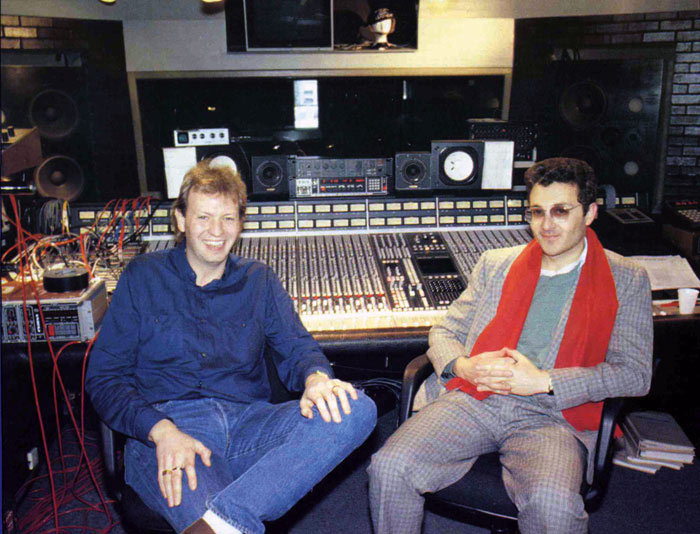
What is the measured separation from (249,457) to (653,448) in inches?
75.2

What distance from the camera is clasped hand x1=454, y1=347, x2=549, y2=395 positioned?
176 cm

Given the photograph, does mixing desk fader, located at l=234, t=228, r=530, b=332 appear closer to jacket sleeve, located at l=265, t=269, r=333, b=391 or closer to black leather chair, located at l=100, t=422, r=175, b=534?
jacket sleeve, located at l=265, t=269, r=333, b=391

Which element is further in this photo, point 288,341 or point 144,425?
point 288,341

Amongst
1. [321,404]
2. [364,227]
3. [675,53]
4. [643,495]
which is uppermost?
[675,53]

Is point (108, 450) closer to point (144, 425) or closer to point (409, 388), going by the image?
point (144, 425)

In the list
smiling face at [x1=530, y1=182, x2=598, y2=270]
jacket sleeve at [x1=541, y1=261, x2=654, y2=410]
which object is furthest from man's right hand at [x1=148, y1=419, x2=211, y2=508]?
smiling face at [x1=530, y1=182, x2=598, y2=270]

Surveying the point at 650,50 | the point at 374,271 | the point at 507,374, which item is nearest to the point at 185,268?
the point at 374,271

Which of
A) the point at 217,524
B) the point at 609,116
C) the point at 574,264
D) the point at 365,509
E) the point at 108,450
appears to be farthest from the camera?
the point at 609,116

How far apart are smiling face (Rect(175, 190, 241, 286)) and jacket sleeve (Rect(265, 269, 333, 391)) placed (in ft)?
0.66

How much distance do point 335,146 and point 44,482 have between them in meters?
2.01

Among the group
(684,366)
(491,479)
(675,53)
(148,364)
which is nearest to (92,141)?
(148,364)

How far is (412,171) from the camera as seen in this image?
2.56 meters

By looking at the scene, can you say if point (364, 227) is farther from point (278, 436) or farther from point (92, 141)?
point (92, 141)

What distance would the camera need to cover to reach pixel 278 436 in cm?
168
